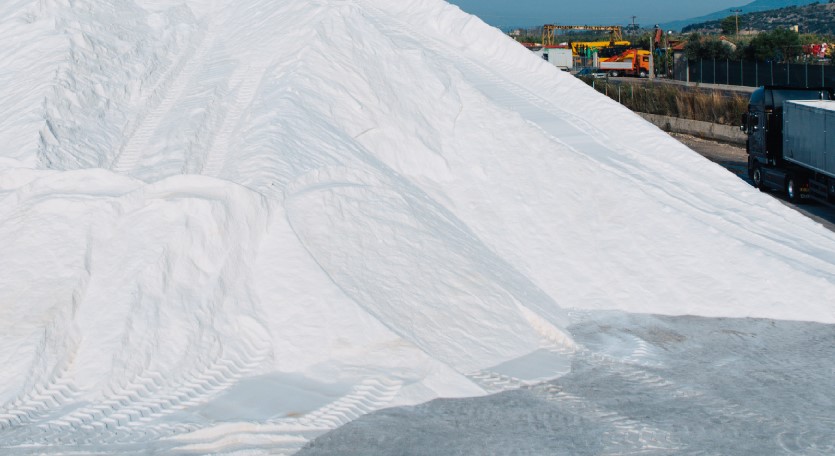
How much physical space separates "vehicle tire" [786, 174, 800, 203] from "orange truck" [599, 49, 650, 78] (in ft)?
134

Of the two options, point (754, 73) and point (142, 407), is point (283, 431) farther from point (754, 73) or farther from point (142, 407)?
point (754, 73)

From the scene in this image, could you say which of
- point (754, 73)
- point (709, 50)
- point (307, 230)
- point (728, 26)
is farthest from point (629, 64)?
point (728, 26)

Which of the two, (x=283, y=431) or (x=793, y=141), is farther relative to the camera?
(x=793, y=141)

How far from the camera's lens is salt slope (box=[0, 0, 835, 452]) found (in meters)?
8.90

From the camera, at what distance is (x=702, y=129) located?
30781 millimetres

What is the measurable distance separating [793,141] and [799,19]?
131 meters

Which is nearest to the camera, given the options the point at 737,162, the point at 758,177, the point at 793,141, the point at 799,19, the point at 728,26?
the point at 793,141

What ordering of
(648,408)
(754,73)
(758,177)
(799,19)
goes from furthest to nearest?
1. (799,19)
2. (754,73)
3. (758,177)
4. (648,408)

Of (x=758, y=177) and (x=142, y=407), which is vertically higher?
(x=142, y=407)

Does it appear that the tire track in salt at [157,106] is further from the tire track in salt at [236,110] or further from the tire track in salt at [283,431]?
the tire track in salt at [283,431]

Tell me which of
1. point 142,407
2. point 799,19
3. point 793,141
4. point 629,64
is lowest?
point 142,407

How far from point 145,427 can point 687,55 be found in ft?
189

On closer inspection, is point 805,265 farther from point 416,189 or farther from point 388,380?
point 388,380

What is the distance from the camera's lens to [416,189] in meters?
12.8
